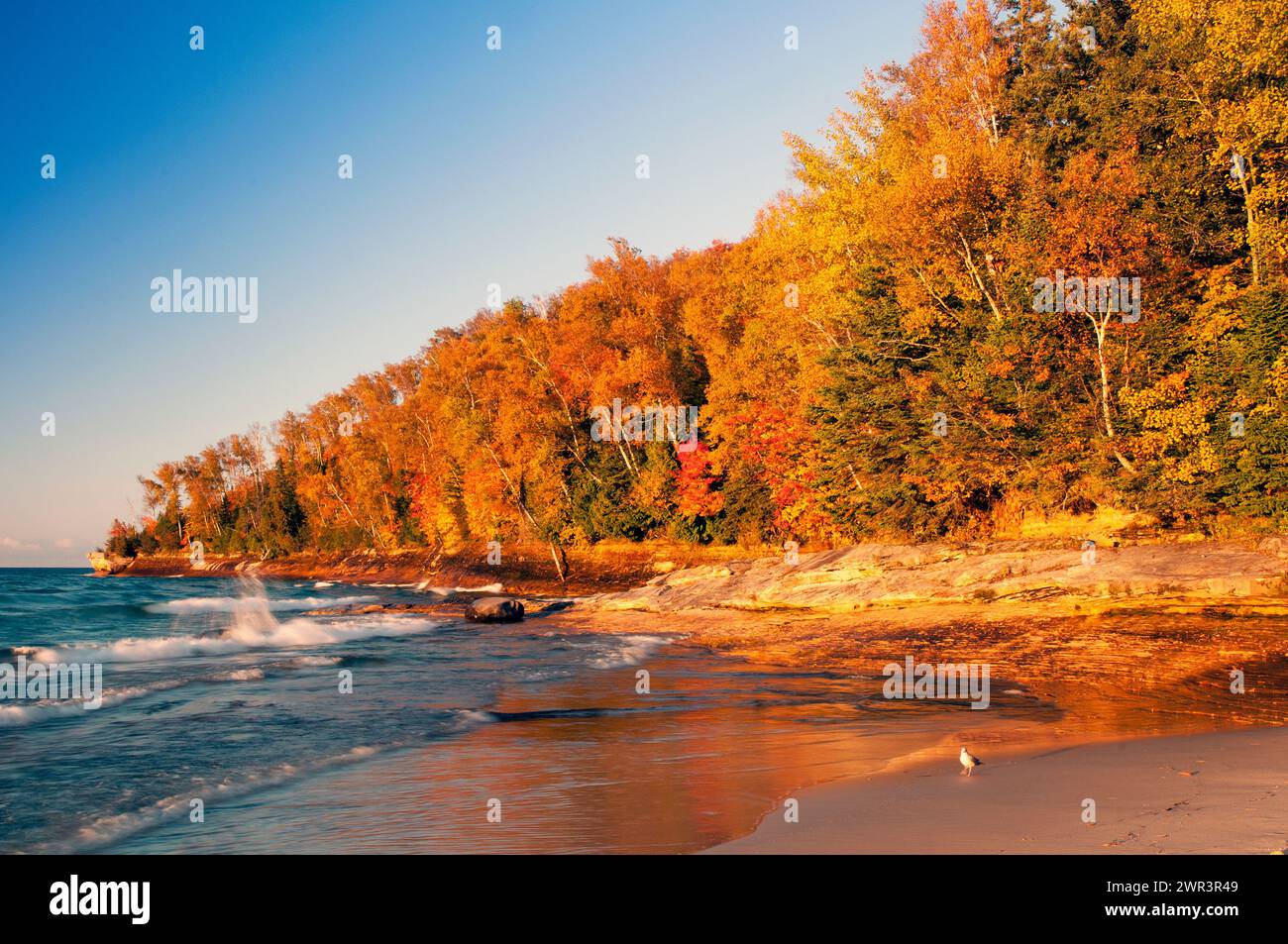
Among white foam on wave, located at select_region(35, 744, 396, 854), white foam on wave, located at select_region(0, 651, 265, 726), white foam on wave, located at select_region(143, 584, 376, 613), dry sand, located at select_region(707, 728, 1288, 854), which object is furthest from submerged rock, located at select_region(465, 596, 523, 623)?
dry sand, located at select_region(707, 728, 1288, 854)

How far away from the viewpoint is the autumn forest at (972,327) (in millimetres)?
20484

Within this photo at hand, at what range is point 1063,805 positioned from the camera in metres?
6.77

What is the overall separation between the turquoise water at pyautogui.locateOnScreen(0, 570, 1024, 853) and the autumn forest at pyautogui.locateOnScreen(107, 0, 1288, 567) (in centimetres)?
1204

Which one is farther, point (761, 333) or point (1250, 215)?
point (761, 333)

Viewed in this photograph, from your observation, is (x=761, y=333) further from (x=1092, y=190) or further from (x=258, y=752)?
(x=258, y=752)

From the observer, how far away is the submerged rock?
31391 mm

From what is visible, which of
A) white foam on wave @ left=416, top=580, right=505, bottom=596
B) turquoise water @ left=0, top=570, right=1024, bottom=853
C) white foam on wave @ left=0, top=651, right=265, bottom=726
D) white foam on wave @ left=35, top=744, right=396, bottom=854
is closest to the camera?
turquoise water @ left=0, top=570, right=1024, bottom=853

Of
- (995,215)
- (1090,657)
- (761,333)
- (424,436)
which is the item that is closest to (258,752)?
(1090,657)

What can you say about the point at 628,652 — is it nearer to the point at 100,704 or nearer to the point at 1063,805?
the point at 100,704

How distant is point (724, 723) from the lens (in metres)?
11.9

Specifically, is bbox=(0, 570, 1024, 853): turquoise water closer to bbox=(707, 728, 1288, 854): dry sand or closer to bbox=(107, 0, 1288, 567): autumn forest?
bbox=(707, 728, 1288, 854): dry sand
